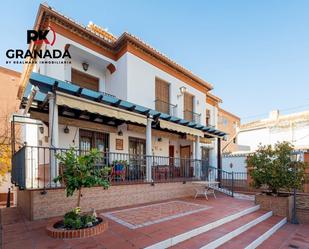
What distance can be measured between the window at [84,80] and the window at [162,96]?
4204 millimetres

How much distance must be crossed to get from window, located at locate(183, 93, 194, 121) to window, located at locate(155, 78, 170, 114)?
2143 millimetres

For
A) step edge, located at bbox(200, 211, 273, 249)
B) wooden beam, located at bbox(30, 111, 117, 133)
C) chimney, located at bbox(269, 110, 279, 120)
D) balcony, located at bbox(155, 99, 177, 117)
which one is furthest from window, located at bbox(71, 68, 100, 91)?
chimney, located at bbox(269, 110, 279, 120)

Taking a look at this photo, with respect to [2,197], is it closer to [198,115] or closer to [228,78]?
[198,115]

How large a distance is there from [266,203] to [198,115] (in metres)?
9.79

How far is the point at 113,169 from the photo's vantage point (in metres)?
9.11

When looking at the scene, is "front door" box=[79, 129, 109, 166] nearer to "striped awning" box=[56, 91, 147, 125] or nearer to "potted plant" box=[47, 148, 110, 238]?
"striped awning" box=[56, 91, 147, 125]

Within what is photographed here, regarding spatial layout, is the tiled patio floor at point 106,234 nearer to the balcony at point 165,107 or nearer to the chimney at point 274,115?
the balcony at point 165,107

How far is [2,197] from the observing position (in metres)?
15.7

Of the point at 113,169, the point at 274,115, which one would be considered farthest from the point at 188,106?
the point at 274,115

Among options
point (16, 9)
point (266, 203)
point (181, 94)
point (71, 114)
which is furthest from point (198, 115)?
point (16, 9)

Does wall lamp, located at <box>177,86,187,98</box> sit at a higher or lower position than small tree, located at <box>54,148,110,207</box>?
higher

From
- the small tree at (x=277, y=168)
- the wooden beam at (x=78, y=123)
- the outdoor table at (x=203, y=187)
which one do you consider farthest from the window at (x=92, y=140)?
the small tree at (x=277, y=168)

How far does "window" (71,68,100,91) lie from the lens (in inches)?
473

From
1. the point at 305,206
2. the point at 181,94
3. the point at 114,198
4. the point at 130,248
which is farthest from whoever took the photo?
the point at 181,94
